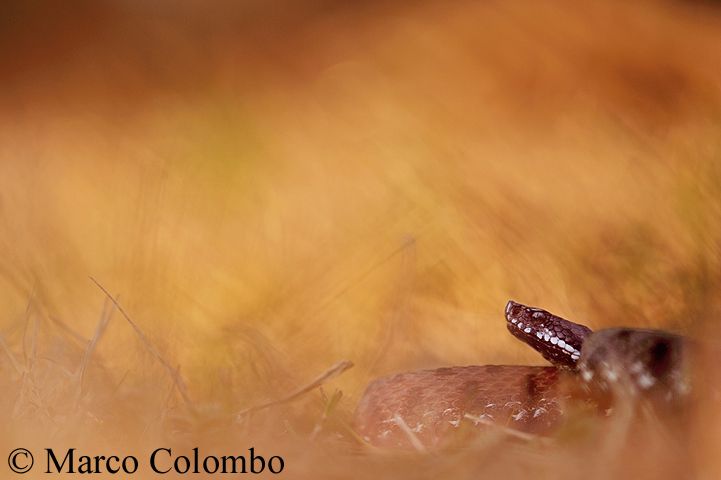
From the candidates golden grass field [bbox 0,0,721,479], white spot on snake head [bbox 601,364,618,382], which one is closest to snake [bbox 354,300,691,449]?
white spot on snake head [bbox 601,364,618,382]

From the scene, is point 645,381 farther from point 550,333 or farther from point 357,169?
point 357,169

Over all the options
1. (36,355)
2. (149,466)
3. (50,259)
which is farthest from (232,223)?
(149,466)

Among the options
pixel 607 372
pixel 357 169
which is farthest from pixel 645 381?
pixel 357 169

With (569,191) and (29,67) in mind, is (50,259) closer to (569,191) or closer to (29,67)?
(29,67)

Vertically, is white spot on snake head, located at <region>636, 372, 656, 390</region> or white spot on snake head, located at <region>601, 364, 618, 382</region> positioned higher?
white spot on snake head, located at <region>601, 364, 618, 382</region>

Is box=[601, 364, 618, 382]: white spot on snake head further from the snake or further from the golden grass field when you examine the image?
the golden grass field

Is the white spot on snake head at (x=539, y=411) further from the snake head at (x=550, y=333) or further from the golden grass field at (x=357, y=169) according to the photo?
the golden grass field at (x=357, y=169)
